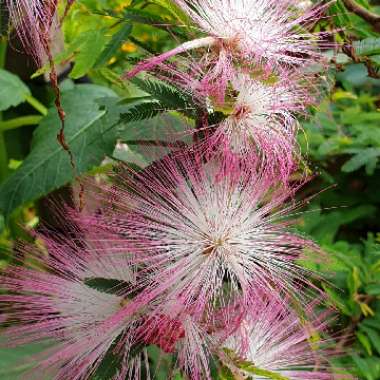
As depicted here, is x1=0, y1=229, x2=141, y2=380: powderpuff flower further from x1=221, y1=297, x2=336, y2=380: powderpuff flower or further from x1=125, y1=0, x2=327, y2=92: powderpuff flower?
x1=125, y1=0, x2=327, y2=92: powderpuff flower

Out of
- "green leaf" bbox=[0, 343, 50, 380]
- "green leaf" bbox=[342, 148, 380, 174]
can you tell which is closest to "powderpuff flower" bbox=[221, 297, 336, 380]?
"green leaf" bbox=[0, 343, 50, 380]

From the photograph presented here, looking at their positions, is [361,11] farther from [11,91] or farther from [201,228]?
[11,91]

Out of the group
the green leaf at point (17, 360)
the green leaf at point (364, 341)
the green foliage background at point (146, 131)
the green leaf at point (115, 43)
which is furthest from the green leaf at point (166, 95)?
the green leaf at point (364, 341)

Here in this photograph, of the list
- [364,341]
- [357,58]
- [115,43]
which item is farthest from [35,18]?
[364,341]

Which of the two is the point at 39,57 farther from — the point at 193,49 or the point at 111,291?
the point at 111,291

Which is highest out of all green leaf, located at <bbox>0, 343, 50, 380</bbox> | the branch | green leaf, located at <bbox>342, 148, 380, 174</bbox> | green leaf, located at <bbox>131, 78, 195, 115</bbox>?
the branch

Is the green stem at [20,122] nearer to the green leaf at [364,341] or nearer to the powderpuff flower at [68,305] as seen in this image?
the powderpuff flower at [68,305]

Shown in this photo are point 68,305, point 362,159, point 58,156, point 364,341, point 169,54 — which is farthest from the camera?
point 362,159
